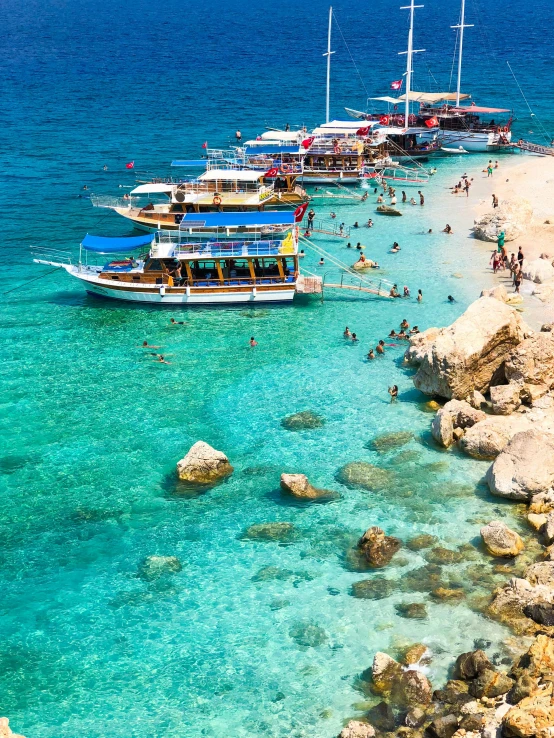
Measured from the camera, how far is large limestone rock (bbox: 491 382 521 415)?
137 ft

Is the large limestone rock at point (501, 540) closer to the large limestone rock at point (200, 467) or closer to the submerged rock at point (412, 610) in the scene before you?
the submerged rock at point (412, 610)

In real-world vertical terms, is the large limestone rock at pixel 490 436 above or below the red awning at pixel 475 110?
below

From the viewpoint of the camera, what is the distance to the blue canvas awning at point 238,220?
60.5m

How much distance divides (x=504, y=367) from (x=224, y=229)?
25925mm

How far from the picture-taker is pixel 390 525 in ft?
114

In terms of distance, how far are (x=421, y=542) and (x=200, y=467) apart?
1040cm

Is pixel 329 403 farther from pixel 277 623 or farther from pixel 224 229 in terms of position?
pixel 224 229

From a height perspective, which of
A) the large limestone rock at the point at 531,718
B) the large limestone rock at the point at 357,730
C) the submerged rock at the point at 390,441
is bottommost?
the large limestone rock at the point at 357,730

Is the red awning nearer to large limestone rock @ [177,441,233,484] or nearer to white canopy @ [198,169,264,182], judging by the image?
white canopy @ [198,169,264,182]

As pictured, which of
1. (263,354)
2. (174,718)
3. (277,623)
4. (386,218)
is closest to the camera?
(174,718)

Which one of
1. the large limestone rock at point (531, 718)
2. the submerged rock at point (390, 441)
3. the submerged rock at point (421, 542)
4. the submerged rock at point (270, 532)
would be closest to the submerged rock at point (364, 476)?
the submerged rock at point (390, 441)

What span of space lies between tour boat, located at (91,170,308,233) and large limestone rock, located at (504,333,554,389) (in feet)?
116

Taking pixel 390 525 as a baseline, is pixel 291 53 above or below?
above

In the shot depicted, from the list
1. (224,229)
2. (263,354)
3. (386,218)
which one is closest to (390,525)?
(263,354)
